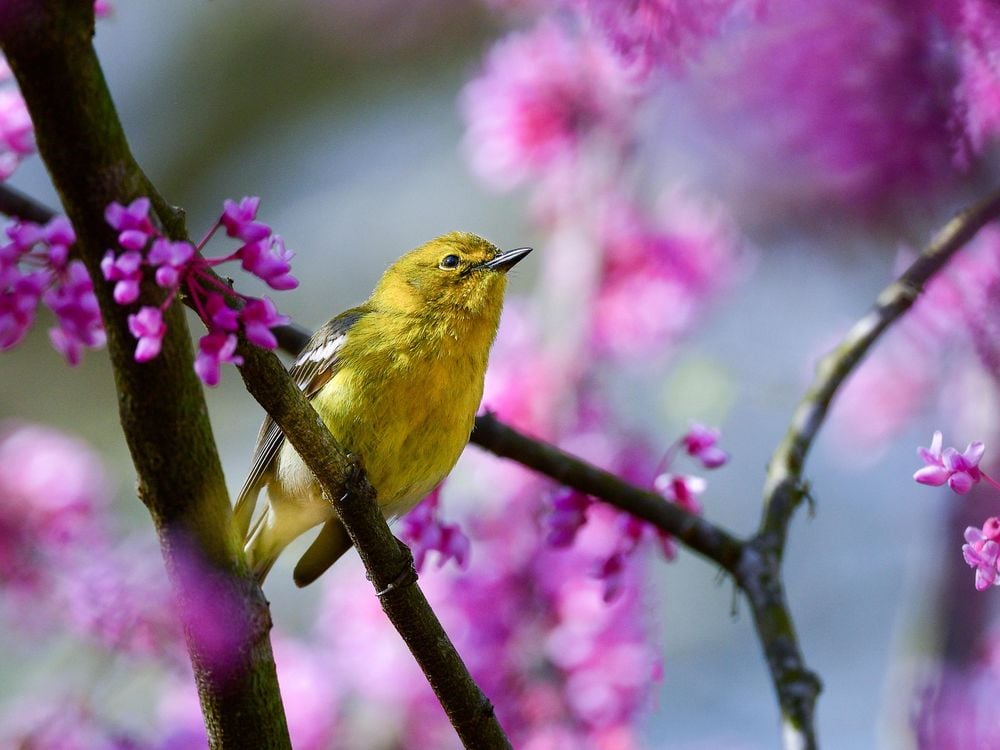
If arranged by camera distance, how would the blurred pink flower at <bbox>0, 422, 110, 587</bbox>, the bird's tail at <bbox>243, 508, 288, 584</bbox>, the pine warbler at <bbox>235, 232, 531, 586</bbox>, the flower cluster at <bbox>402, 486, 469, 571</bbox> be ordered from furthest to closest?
the blurred pink flower at <bbox>0, 422, 110, 587</bbox>, the bird's tail at <bbox>243, 508, 288, 584</bbox>, the pine warbler at <bbox>235, 232, 531, 586</bbox>, the flower cluster at <bbox>402, 486, 469, 571</bbox>

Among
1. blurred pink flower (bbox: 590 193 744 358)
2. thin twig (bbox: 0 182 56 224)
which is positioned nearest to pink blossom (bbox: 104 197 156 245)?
thin twig (bbox: 0 182 56 224)

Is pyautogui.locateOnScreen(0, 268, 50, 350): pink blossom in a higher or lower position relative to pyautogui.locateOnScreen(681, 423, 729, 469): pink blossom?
lower

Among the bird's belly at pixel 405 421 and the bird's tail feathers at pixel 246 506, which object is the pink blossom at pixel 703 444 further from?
the bird's tail feathers at pixel 246 506

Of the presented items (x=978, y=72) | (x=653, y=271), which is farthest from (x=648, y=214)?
(x=978, y=72)

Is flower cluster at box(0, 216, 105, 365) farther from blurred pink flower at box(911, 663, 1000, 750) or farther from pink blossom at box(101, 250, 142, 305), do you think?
blurred pink flower at box(911, 663, 1000, 750)

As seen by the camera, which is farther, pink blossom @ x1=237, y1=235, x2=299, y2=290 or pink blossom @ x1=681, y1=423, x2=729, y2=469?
pink blossom @ x1=681, y1=423, x2=729, y2=469

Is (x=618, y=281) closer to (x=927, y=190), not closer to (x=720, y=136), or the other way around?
(x=720, y=136)

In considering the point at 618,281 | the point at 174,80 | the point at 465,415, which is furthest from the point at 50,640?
the point at 174,80
